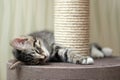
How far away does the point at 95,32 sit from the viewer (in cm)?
182

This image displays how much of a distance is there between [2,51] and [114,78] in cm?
86

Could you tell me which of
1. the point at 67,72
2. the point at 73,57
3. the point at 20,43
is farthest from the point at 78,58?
the point at 20,43

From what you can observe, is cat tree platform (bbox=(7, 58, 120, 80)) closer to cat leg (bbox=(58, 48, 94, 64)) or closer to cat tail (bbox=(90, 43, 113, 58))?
cat leg (bbox=(58, 48, 94, 64))

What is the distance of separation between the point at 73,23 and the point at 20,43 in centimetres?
29

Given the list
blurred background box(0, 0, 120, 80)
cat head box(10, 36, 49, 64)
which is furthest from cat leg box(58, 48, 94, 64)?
blurred background box(0, 0, 120, 80)

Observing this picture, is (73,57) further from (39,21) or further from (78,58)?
(39,21)

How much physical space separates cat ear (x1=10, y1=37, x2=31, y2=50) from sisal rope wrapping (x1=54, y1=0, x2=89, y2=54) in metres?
0.21

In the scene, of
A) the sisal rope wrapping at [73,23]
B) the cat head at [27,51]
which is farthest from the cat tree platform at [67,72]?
the sisal rope wrapping at [73,23]

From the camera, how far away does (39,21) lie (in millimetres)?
1778

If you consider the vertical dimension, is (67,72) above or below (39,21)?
below

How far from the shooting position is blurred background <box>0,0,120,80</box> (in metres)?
1.75

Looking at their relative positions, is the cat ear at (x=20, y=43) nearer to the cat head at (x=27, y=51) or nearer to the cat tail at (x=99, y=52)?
the cat head at (x=27, y=51)

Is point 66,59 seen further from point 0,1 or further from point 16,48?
point 0,1

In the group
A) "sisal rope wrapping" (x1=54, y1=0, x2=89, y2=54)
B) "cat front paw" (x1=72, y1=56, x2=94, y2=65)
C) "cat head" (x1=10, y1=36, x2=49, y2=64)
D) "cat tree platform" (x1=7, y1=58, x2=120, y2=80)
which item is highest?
"sisal rope wrapping" (x1=54, y1=0, x2=89, y2=54)
